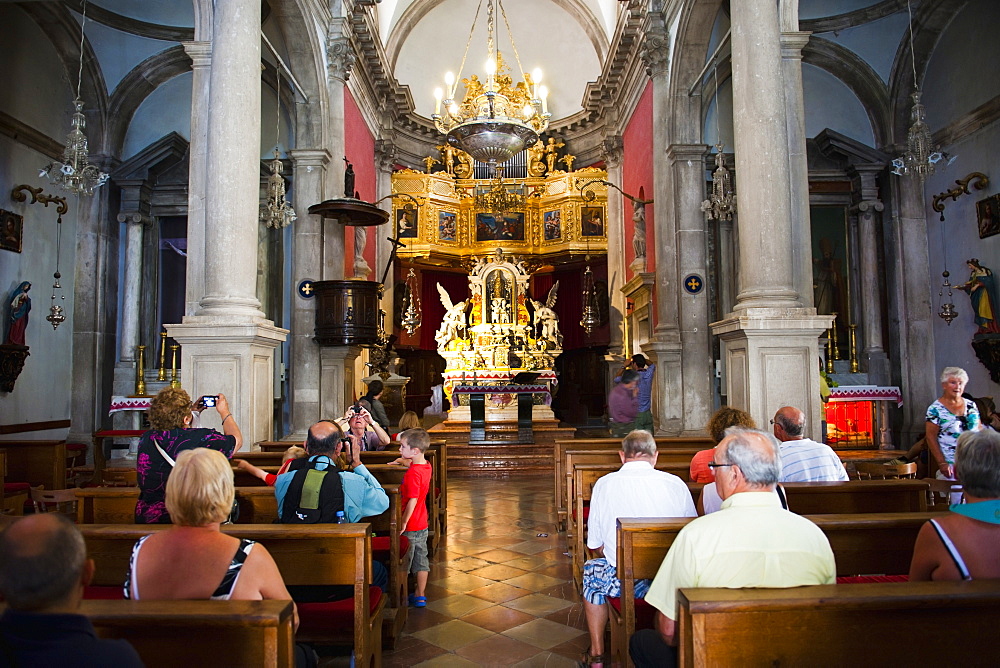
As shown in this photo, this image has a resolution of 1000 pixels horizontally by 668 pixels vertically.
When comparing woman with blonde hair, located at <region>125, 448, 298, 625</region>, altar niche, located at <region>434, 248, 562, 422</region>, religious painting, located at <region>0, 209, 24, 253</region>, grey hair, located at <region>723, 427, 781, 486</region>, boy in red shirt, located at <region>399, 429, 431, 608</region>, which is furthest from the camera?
altar niche, located at <region>434, 248, 562, 422</region>

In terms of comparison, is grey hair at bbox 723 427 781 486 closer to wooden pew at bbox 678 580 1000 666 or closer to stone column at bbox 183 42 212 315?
wooden pew at bbox 678 580 1000 666

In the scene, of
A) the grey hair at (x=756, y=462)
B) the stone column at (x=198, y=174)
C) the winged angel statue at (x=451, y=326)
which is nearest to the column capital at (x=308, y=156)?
the stone column at (x=198, y=174)

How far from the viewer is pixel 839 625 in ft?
5.11

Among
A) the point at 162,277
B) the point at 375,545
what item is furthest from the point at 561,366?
the point at 375,545

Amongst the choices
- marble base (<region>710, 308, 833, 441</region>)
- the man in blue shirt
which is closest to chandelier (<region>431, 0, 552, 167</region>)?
the man in blue shirt

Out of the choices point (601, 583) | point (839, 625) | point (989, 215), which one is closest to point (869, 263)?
point (989, 215)

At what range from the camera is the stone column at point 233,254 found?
223 inches

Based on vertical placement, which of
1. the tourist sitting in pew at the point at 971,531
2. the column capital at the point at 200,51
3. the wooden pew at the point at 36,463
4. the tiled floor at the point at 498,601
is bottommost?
the tiled floor at the point at 498,601

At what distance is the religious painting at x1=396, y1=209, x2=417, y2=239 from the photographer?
→ 15.1 m

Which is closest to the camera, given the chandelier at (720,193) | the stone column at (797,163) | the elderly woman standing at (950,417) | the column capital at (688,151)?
the elderly woman standing at (950,417)

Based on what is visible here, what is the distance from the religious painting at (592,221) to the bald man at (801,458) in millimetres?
12757

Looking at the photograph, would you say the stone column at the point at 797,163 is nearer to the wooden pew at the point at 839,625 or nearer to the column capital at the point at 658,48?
the column capital at the point at 658,48

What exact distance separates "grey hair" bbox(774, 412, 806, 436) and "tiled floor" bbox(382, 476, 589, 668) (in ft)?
4.71

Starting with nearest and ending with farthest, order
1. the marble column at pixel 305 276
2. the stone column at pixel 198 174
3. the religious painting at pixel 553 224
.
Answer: the stone column at pixel 198 174
the marble column at pixel 305 276
the religious painting at pixel 553 224
